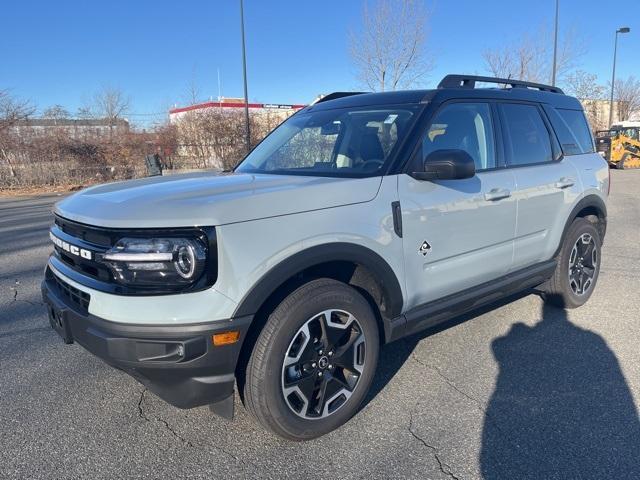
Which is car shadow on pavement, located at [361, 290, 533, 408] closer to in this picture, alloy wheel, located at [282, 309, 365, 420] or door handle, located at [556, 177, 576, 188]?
alloy wheel, located at [282, 309, 365, 420]

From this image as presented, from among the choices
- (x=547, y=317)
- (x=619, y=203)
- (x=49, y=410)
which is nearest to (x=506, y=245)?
(x=547, y=317)

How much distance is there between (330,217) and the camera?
8.37 feet

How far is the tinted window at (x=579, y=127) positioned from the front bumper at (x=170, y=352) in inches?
150

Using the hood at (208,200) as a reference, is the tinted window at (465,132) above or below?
above

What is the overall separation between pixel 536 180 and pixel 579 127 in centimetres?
134

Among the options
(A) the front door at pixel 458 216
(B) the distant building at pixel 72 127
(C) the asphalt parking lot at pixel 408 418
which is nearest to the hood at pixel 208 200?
(A) the front door at pixel 458 216

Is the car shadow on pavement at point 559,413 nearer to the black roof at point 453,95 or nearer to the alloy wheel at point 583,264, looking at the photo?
the alloy wheel at point 583,264

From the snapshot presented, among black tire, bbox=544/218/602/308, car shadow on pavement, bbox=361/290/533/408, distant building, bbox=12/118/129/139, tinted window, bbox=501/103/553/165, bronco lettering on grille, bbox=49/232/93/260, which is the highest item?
distant building, bbox=12/118/129/139

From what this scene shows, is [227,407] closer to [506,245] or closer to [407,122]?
[407,122]

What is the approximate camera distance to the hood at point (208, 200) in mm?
2207

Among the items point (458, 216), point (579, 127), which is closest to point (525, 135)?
point (579, 127)

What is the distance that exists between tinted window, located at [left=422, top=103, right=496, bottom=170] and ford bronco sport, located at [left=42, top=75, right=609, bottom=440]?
0.04 ft

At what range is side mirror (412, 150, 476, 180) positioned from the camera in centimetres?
280

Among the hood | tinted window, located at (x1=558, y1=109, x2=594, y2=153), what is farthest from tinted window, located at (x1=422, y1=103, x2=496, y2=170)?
tinted window, located at (x1=558, y1=109, x2=594, y2=153)
